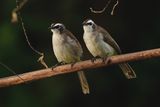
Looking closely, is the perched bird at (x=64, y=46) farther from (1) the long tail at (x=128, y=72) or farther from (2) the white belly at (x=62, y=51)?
(1) the long tail at (x=128, y=72)

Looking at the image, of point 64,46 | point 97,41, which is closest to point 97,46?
point 97,41

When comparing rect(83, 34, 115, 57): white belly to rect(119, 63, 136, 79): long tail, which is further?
rect(83, 34, 115, 57): white belly

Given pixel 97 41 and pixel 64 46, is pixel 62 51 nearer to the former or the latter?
pixel 64 46

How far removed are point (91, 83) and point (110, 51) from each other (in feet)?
13.1

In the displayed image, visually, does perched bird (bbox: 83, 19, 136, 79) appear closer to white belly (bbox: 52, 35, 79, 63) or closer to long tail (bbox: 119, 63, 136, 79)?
white belly (bbox: 52, 35, 79, 63)

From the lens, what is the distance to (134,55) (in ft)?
20.7

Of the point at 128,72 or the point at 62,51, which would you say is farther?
the point at 62,51

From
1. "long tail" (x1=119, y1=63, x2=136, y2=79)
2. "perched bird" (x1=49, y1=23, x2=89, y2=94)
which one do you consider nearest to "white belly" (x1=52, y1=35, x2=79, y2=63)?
"perched bird" (x1=49, y1=23, x2=89, y2=94)

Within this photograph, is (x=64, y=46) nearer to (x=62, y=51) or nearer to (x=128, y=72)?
(x=62, y=51)

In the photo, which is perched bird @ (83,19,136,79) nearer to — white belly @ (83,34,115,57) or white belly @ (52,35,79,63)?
white belly @ (83,34,115,57)

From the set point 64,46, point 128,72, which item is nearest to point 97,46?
point 64,46

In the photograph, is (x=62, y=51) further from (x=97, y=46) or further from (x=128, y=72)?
(x=128, y=72)

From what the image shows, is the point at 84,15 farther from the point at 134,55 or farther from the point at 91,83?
the point at 134,55

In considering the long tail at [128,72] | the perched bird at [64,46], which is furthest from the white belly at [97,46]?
the long tail at [128,72]
